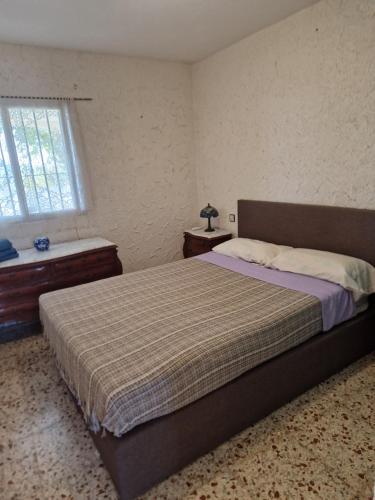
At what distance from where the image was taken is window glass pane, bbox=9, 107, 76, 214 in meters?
2.97

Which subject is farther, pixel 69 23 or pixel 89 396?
pixel 69 23

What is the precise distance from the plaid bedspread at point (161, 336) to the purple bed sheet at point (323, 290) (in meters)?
0.07

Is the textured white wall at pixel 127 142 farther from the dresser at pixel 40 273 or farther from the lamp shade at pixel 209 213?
the lamp shade at pixel 209 213

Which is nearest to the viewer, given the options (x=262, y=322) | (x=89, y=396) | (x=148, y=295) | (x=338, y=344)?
(x=89, y=396)

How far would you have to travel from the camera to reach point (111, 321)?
1955mm

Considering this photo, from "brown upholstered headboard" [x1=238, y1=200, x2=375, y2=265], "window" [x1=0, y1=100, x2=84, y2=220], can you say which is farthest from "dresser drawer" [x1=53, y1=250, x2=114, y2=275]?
"brown upholstered headboard" [x1=238, y1=200, x2=375, y2=265]

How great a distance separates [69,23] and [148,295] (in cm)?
223

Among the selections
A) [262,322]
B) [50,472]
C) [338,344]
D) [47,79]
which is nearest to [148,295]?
[262,322]

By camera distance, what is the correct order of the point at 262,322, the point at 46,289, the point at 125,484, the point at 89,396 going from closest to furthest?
the point at 125,484, the point at 89,396, the point at 262,322, the point at 46,289

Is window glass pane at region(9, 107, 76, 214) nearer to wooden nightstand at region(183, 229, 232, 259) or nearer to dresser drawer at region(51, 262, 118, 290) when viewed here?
dresser drawer at region(51, 262, 118, 290)

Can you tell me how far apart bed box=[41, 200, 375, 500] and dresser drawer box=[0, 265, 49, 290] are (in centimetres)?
56

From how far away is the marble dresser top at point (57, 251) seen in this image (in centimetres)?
278

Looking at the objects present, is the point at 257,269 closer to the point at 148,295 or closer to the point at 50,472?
the point at 148,295

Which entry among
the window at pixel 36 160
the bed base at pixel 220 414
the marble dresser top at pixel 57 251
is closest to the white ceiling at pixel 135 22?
the window at pixel 36 160
